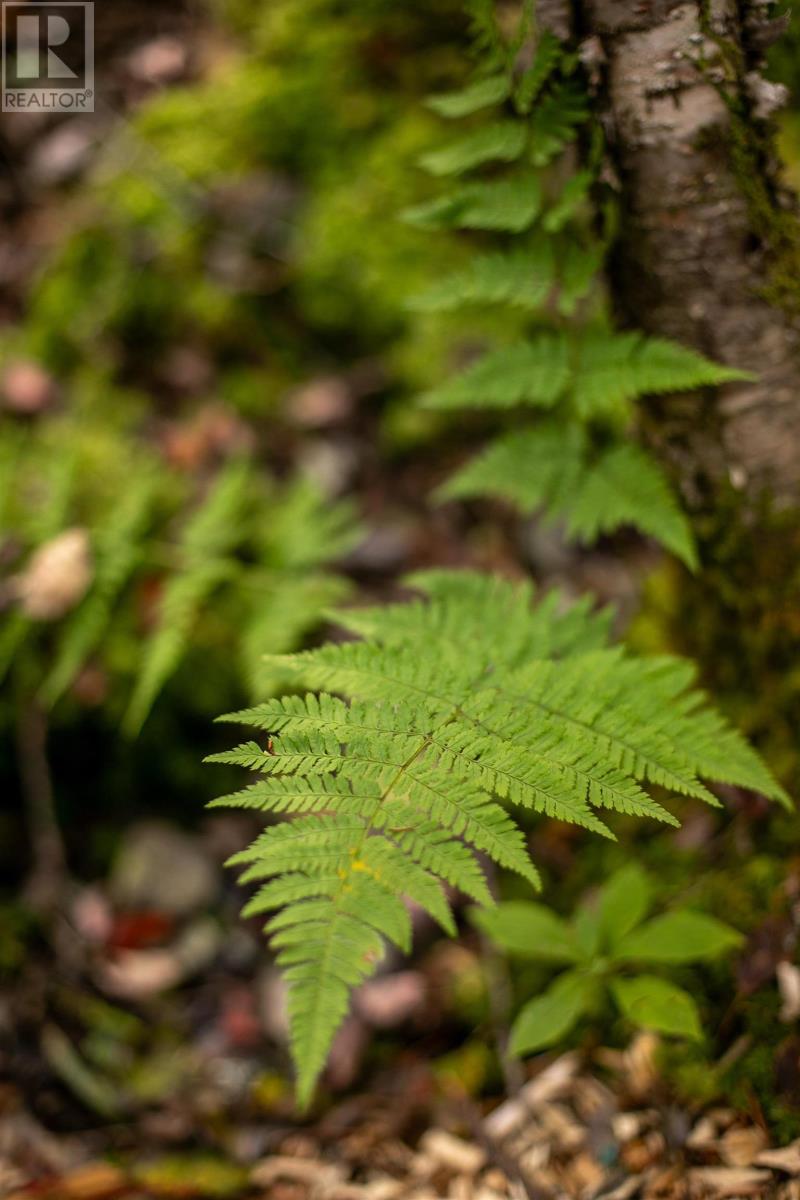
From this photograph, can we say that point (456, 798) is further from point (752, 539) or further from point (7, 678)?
point (7, 678)

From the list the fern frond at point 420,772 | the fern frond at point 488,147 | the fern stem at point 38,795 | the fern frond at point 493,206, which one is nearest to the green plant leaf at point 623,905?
the fern frond at point 420,772

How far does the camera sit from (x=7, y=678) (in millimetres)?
2854

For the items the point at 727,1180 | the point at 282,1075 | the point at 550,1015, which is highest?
the point at 550,1015

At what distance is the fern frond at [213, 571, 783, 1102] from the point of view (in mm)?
1214

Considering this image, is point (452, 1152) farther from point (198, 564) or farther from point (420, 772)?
point (198, 564)

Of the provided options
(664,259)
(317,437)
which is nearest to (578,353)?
(664,259)

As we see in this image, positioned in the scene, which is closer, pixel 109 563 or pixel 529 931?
pixel 529 931

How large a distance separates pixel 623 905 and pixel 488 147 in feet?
5.59

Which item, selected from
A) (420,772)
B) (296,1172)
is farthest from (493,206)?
(296,1172)

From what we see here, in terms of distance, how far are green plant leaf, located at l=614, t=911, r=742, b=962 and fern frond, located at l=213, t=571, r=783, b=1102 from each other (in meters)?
0.40

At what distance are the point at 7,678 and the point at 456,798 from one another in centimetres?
214

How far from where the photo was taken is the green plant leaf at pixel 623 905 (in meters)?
1.83

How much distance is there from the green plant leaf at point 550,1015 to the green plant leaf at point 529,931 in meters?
0.06

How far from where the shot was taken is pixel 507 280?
74.1 inches
